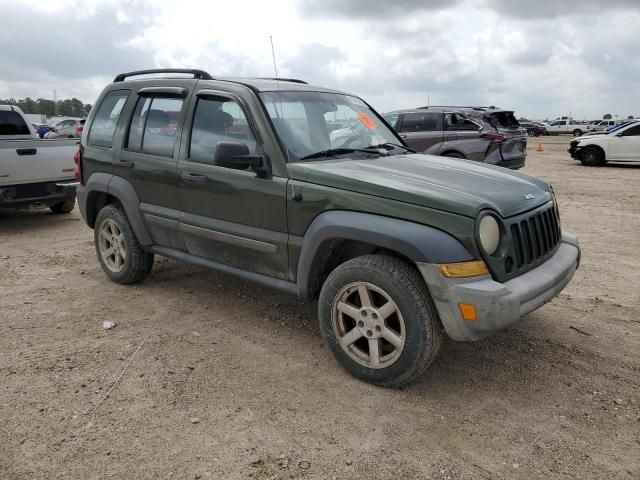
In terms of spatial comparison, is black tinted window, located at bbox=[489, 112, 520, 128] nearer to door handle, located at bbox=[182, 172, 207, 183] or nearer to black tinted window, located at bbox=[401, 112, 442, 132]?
black tinted window, located at bbox=[401, 112, 442, 132]

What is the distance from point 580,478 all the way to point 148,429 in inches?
85.7

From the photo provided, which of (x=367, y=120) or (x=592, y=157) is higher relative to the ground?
(x=367, y=120)

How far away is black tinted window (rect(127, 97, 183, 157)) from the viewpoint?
4422 mm

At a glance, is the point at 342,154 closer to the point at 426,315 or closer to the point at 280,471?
the point at 426,315

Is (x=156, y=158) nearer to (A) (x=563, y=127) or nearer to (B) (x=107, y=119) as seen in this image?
(B) (x=107, y=119)

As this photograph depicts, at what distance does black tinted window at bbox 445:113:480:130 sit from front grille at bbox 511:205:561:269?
7.73 meters

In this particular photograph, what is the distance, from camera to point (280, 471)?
2.59m

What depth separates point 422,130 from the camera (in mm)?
11508

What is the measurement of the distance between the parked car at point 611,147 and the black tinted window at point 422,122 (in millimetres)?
8713

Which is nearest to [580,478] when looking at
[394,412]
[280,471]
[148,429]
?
[394,412]

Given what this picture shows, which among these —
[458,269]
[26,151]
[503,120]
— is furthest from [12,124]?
[503,120]

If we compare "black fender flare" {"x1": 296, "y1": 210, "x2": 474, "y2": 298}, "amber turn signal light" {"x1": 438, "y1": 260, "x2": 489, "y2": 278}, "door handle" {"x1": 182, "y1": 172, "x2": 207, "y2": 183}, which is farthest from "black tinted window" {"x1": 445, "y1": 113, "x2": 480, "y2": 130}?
"amber turn signal light" {"x1": 438, "y1": 260, "x2": 489, "y2": 278}

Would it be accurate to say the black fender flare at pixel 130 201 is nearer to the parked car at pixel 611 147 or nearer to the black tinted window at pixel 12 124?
the black tinted window at pixel 12 124

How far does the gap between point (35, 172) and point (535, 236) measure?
6.91 meters
